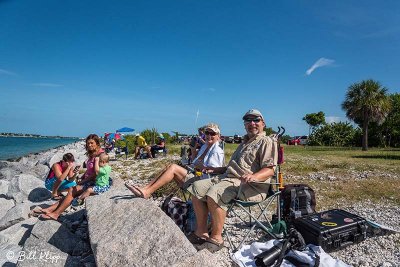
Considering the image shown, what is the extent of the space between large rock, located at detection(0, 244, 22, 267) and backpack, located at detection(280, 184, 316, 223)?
3844 mm

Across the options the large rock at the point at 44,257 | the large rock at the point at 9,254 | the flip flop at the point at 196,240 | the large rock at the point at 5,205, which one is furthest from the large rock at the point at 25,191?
the flip flop at the point at 196,240

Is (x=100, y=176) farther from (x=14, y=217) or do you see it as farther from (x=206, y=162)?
(x=206, y=162)

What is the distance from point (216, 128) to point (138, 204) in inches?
94.0

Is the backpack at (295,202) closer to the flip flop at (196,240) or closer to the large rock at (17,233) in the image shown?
the flip flop at (196,240)

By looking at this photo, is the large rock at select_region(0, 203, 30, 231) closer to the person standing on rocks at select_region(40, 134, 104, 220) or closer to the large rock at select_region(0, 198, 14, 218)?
the person standing on rocks at select_region(40, 134, 104, 220)

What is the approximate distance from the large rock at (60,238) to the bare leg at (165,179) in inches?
42.9

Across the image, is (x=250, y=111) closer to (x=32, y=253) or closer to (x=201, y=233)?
(x=201, y=233)

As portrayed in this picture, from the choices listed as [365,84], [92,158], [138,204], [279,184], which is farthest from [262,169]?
[365,84]

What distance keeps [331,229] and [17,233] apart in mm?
4747

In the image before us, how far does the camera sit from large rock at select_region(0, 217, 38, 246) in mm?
4735

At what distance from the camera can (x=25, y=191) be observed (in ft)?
26.3

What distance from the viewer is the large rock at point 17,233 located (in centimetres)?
473

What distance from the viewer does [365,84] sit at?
101ft

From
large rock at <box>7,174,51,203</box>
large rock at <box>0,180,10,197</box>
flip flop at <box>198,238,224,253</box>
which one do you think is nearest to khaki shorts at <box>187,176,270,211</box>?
flip flop at <box>198,238,224,253</box>
